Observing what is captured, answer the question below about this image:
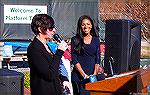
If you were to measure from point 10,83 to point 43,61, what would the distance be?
131cm

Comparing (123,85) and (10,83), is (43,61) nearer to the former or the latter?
(123,85)

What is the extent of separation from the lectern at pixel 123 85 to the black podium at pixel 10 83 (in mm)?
987

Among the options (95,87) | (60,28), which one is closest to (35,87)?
(95,87)

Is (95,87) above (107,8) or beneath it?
beneath

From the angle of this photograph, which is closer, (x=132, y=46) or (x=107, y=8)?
(x=132, y=46)

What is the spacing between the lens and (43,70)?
473 cm

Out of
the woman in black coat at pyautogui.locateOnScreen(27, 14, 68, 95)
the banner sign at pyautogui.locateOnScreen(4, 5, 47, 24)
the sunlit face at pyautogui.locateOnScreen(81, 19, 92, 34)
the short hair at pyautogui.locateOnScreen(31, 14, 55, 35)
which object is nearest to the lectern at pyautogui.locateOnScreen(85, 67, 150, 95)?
the woman in black coat at pyautogui.locateOnScreen(27, 14, 68, 95)

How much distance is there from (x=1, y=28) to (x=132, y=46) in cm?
832

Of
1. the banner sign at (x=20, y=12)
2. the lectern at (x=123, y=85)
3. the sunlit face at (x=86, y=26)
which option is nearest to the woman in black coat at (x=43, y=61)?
the lectern at (x=123, y=85)

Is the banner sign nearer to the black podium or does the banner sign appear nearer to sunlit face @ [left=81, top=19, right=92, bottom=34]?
sunlit face @ [left=81, top=19, right=92, bottom=34]

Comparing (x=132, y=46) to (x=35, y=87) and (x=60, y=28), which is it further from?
(x=60, y=28)

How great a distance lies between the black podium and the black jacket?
1.05m

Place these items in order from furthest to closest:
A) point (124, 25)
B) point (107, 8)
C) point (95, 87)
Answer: point (107, 8) → point (124, 25) → point (95, 87)

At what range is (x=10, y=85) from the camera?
5945mm
